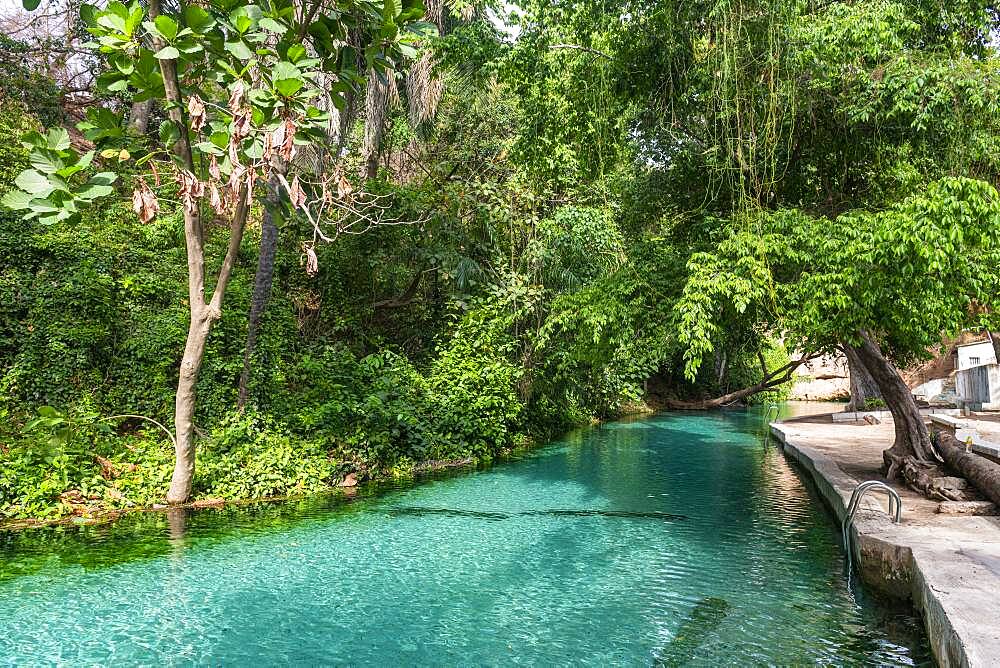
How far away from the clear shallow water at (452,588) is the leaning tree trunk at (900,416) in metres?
1.33

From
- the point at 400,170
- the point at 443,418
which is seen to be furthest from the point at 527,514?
the point at 400,170

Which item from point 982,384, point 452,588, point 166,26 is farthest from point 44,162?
point 982,384

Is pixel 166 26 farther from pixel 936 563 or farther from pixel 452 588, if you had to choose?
pixel 936 563

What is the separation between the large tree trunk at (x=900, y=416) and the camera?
9215mm

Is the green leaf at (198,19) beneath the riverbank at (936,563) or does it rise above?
above

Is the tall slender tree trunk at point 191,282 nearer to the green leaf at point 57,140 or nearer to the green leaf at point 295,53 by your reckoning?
the green leaf at point 57,140

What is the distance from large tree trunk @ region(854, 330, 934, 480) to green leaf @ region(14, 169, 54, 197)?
9.17m

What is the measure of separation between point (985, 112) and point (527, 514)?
Result: 7273 millimetres

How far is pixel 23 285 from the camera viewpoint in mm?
9672

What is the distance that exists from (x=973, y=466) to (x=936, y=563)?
4219mm

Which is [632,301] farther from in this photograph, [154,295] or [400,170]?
[400,170]

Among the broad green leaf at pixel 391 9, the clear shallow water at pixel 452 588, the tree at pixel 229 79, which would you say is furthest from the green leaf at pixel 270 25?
the clear shallow water at pixel 452 588

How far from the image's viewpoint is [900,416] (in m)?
9.52

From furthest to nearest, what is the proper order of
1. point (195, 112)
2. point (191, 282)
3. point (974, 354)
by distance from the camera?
point (974, 354) → point (191, 282) → point (195, 112)
